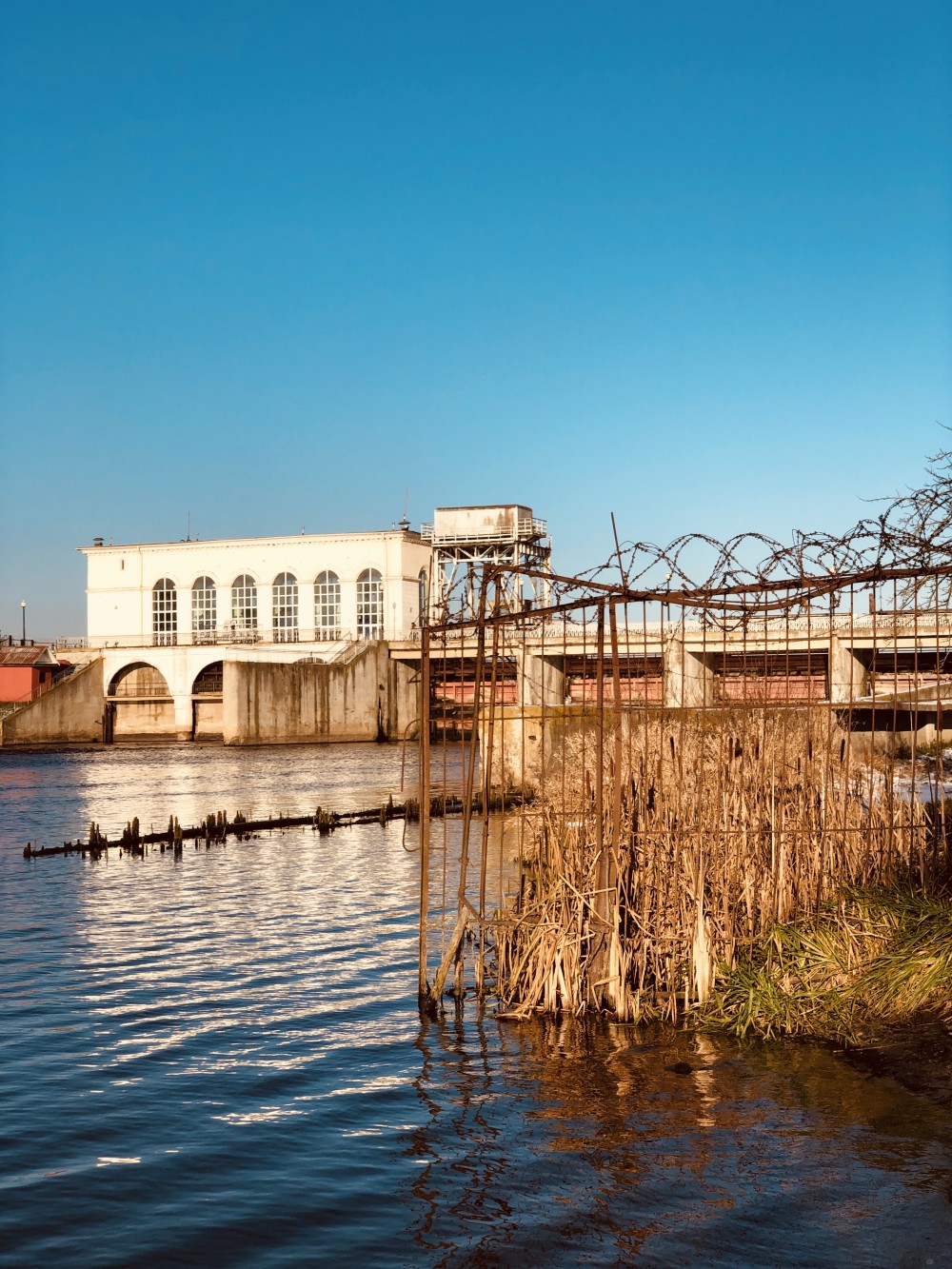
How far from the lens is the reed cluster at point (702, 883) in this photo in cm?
1151

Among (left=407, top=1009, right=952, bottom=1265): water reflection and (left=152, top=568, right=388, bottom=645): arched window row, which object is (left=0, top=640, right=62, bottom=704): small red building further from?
(left=407, top=1009, right=952, bottom=1265): water reflection

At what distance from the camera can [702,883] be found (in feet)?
37.6

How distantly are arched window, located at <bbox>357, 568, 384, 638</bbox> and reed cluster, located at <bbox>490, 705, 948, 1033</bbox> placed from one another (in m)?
78.0

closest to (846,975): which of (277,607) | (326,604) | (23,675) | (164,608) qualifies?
(326,604)

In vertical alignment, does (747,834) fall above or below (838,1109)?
above

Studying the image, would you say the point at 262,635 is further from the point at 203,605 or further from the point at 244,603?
the point at 203,605

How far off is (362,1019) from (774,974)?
164 inches

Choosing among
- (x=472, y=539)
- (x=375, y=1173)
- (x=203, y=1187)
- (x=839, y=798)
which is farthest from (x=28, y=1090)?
(x=472, y=539)

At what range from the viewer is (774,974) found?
11.3 meters

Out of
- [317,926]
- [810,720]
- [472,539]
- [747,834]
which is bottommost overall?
[317,926]

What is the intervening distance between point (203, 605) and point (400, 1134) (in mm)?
89886

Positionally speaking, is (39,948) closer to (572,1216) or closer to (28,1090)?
(28,1090)

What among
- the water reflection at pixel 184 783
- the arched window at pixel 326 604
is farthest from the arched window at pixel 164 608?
the water reflection at pixel 184 783

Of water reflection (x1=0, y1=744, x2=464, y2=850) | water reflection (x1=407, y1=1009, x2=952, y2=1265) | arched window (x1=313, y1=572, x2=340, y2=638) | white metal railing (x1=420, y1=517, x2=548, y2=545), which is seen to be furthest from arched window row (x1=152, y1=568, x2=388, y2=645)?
water reflection (x1=407, y1=1009, x2=952, y2=1265)
